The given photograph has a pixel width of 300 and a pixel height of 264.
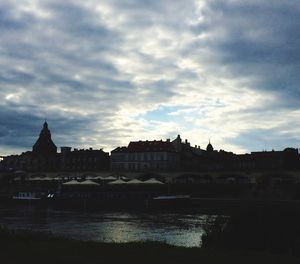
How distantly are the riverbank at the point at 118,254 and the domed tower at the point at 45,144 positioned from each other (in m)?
→ 164

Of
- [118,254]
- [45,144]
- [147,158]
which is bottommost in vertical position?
[118,254]

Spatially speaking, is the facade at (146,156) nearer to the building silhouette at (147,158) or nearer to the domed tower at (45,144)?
the building silhouette at (147,158)

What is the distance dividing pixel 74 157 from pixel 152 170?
5652cm

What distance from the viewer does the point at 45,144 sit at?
601 ft

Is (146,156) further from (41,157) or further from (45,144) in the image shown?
(45,144)

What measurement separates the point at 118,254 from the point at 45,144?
169 meters

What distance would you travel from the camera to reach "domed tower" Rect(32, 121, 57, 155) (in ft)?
594

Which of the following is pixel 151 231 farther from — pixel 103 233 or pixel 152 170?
pixel 152 170

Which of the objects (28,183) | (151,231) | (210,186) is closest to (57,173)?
(28,183)

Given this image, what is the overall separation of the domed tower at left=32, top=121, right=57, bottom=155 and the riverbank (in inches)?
6438

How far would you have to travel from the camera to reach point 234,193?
95.1m

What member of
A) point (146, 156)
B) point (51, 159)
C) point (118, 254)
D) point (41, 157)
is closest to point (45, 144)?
point (41, 157)

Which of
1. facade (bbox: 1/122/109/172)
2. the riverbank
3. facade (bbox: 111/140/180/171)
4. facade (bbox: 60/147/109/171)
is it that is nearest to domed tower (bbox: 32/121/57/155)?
facade (bbox: 1/122/109/172)

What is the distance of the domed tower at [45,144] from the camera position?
594ft
